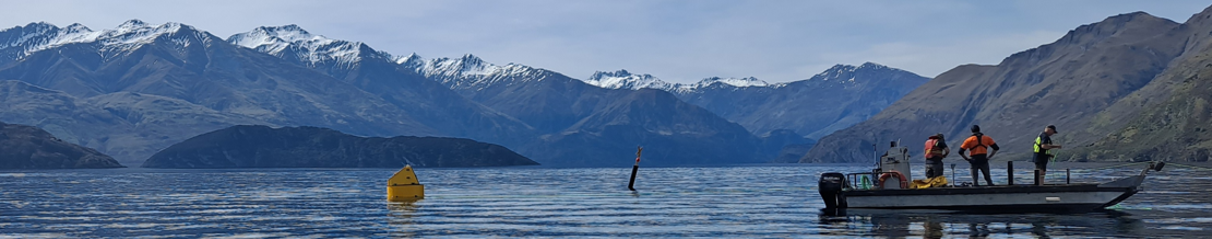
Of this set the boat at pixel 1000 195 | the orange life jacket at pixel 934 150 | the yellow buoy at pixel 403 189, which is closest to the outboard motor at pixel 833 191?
the boat at pixel 1000 195

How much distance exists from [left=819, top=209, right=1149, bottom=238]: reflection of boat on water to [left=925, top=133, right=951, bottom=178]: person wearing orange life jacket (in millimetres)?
1705

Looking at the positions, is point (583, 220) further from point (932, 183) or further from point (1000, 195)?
point (1000, 195)

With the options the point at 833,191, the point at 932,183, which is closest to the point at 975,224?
the point at 932,183

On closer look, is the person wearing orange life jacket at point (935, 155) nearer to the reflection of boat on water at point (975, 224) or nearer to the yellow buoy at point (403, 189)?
the reflection of boat on water at point (975, 224)

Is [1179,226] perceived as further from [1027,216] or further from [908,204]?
[908,204]

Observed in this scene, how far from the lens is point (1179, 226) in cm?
4138

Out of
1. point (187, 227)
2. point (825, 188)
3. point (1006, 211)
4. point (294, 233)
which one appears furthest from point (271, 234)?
point (1006, 211)

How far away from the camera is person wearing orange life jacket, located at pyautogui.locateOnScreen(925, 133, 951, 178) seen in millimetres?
49075

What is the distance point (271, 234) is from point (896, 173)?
1031 inches

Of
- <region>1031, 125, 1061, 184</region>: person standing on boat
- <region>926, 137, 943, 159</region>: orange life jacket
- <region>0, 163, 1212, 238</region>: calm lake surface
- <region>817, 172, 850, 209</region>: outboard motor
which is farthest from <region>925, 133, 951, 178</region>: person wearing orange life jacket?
<region>817, 172, 850, 209</region>: outboard motor

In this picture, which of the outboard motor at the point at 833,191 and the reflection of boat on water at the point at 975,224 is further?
the outboard motor at the point at 833,191

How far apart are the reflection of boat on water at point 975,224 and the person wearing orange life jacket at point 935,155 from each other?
170 cm

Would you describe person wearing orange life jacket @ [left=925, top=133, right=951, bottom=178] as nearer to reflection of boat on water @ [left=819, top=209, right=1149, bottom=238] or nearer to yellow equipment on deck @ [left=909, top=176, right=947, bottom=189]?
yellow equipment on deck @ [left=909, top=176, right=947, bottom=189]

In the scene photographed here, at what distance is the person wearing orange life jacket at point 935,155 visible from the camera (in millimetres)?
49075
